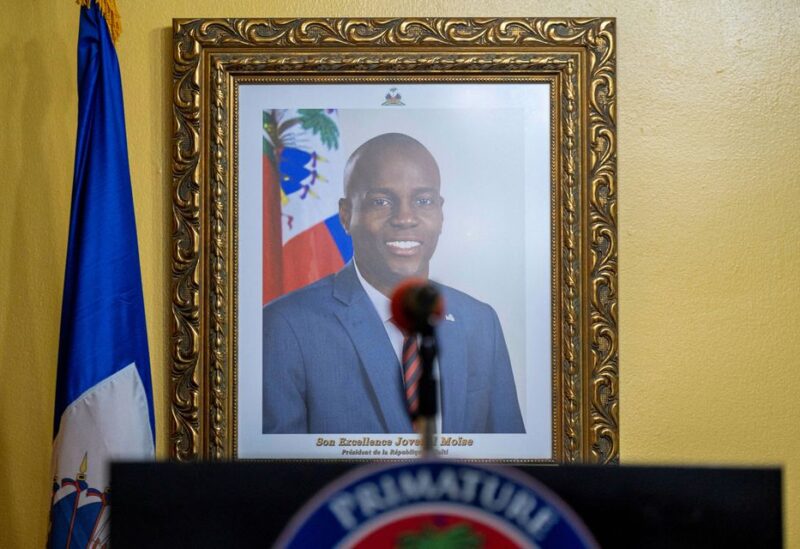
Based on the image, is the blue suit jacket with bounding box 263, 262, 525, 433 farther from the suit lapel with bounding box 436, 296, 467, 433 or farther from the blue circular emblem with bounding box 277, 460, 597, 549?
the blue circular emblem with bounding box 277, 460, 597, 549

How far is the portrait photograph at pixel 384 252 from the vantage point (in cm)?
199

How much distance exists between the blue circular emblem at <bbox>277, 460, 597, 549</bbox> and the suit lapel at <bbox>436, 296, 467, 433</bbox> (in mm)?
1226

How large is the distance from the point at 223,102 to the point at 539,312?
85 cm

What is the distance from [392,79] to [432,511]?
1419mm

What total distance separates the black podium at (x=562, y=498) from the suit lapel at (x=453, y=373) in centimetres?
121

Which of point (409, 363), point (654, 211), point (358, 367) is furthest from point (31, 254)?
point (654, 211)

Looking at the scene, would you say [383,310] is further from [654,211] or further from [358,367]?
[654,211]

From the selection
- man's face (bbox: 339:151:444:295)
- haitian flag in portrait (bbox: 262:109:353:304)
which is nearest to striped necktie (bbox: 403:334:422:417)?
man's face (bbox: 339:151:444:295)

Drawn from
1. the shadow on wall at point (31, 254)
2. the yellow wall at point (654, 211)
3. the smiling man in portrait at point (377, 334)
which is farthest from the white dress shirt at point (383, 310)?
the shadow on wall at point (31, 254)

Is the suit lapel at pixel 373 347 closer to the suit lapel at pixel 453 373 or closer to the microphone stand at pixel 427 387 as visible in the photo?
the suit lapel at pixel 453 373

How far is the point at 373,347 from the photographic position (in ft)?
6.57

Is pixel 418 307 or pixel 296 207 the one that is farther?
pixel 296 207

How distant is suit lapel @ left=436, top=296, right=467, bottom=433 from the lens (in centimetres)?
198

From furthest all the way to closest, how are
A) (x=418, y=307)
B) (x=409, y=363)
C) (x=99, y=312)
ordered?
(x=409, y=363) → (x=99, y=312) → (x=418, y=307)
